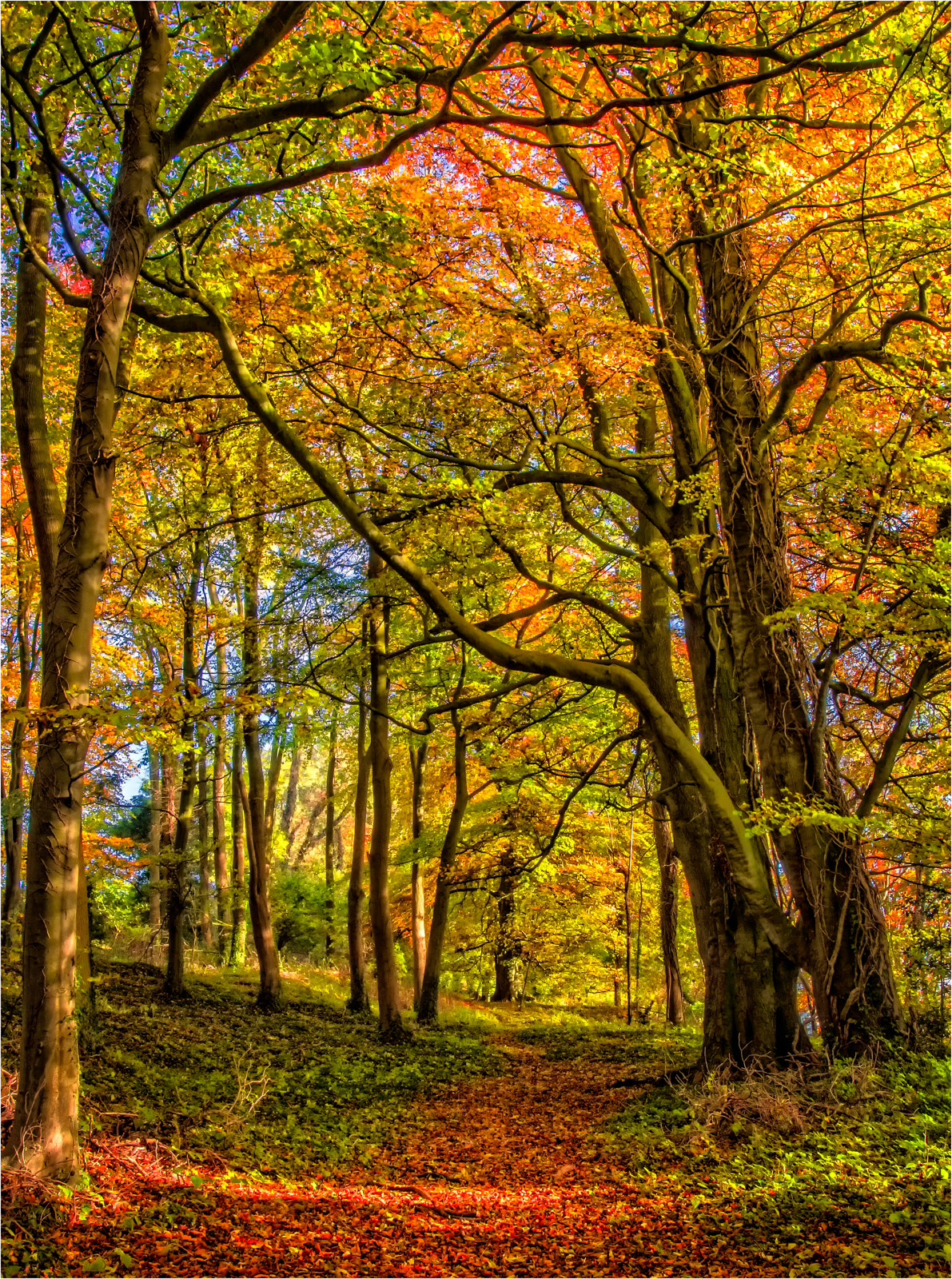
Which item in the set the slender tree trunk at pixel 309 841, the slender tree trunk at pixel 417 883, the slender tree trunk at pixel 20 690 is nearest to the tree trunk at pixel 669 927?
the slender tree trunk at pixel 417 883

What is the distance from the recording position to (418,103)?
5.07m

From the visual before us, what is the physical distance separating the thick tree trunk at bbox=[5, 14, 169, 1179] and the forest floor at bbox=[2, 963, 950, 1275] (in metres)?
0.37

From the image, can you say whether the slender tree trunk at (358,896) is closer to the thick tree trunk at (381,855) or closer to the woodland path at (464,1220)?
the thick tree trunk at (381,855)

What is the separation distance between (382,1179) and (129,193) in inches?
247

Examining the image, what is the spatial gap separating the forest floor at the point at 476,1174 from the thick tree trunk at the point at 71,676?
1.23ft

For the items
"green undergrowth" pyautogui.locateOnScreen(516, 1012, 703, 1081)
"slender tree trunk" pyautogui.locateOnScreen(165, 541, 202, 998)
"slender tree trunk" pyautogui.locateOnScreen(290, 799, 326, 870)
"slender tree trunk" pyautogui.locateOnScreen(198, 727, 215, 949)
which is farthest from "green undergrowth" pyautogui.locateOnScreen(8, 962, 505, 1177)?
"slender tree trunk" pyautogui.locateOnScreen(290, 799, 326, 870)

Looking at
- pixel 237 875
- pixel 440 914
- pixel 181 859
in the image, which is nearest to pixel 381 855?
pixel 440 914

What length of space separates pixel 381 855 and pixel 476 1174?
6.16 meters

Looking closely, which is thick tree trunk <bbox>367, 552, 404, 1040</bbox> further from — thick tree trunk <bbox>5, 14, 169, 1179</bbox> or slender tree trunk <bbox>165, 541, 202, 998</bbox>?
thick tree trunk <bbox>5, 14, 169, 1179</bbox>

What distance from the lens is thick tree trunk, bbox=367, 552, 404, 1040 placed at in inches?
453

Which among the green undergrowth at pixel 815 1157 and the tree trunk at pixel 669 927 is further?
the tree trunk at pixel 669 927

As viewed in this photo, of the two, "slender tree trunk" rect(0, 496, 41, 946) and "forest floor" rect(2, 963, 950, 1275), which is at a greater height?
"slender tree trunk" rect(0, 496, 41, 946)

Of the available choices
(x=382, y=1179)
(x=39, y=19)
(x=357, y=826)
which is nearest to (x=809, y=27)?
(x=39, y=19)

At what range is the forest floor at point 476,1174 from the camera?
3.90 metres
